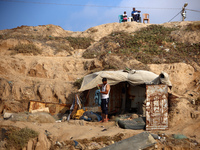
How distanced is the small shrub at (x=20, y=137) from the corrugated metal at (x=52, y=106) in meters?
3.82

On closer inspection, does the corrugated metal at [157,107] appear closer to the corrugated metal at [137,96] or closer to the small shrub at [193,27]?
the corrugated metal at [137,96]

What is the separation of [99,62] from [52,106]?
5.94m

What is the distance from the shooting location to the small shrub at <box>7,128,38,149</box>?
6562mm

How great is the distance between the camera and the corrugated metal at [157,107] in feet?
24.0

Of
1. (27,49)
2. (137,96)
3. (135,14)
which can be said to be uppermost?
(135,14)

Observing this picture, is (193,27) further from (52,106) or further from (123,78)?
(52,106)

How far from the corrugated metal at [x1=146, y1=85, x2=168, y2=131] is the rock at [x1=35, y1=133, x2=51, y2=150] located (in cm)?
289

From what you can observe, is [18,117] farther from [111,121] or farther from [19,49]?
[19,49]

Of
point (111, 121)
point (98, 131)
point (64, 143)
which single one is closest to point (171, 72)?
point (111, 121)

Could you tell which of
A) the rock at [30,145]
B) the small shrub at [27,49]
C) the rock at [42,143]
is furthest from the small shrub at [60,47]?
the rock at [30,145]

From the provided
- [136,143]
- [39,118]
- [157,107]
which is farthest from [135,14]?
[136,143]

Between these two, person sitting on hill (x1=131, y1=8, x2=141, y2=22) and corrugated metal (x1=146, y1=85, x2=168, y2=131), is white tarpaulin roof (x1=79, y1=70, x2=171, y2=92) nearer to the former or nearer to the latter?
corrugated metal (x1=146, y1=85, x2=168, y2=131)

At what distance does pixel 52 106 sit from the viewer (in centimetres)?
1084

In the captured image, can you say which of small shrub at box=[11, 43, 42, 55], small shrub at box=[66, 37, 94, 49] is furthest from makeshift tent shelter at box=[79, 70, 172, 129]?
small shrub at box=[66, 37, 94, 49]
